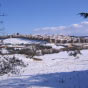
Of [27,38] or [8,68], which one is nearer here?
[8,68]

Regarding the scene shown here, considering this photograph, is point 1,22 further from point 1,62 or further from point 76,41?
point 76,41

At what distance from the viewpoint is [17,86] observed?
1159cm

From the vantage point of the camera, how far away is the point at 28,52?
36969mm

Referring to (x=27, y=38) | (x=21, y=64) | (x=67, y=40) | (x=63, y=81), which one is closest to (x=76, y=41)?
(x=67, y=40)

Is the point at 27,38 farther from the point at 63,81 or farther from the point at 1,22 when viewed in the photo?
the point at 63,81

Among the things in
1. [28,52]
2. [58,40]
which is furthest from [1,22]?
[58,40]

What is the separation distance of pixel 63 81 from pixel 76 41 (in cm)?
6159

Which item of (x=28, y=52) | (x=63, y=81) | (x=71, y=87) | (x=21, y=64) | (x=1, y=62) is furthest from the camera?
(x=28, y=52)

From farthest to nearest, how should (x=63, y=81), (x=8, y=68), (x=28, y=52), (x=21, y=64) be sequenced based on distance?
(x=28, y=52)
(x=21, y=64)
(x=8, y=68)
(x=63, y=81)

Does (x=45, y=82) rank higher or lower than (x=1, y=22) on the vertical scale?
lower

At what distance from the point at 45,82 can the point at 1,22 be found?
368 inches

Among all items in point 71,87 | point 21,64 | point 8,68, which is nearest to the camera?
point 71,87

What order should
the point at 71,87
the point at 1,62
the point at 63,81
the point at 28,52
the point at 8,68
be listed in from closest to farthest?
the point at 71,87 → the point at 63,81 → the point at 8,68 → the point at 1,62 → the point at 28,52

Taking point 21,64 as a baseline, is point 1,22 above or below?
above
